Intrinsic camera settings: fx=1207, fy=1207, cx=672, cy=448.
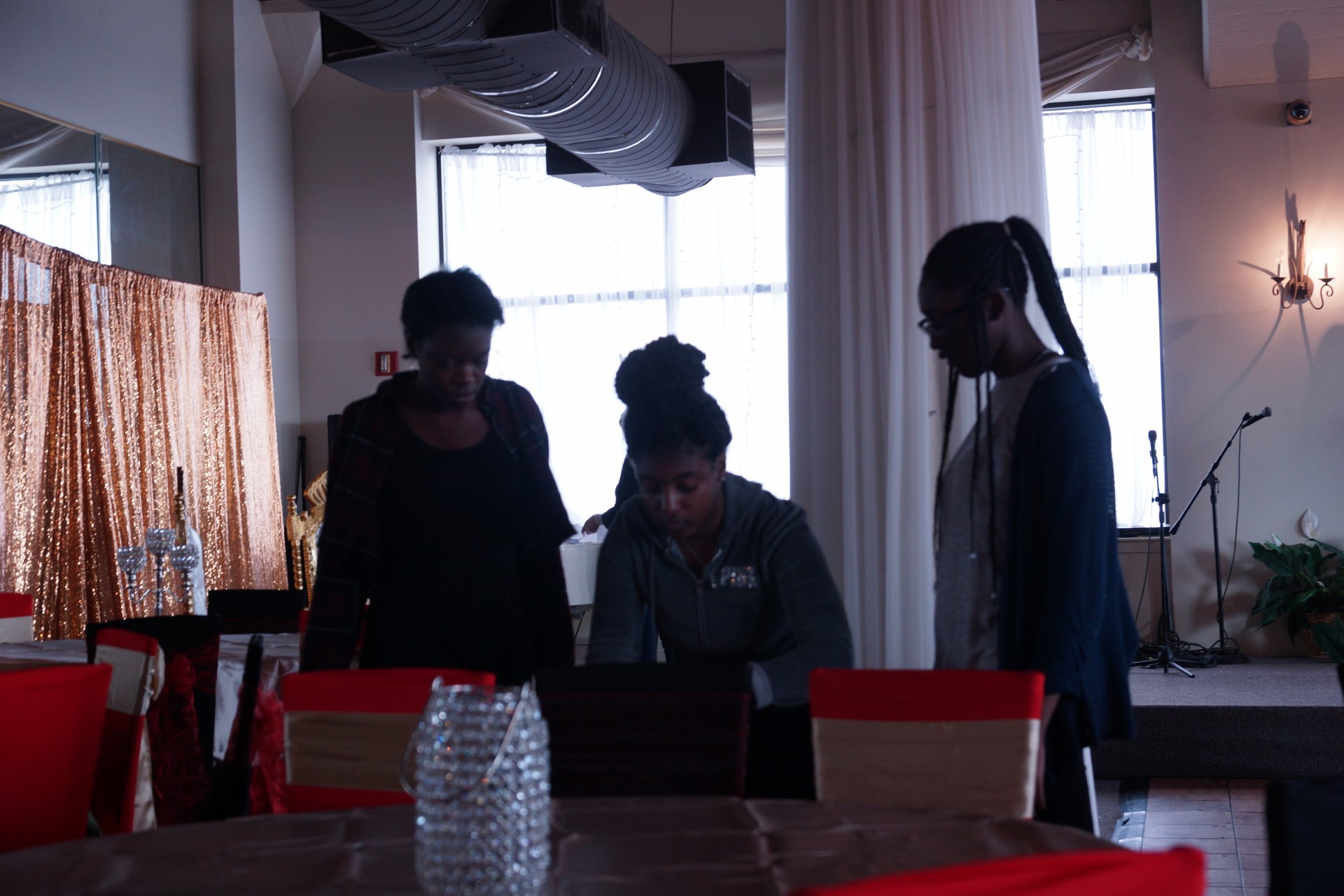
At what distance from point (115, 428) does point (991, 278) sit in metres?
5.17

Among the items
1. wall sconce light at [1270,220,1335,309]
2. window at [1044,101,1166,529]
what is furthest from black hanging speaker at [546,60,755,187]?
wall sconce light at [1270,220,1335,309]

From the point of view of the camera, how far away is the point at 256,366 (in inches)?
280

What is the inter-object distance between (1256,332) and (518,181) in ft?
14.6

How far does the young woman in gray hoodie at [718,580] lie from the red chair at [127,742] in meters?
1.00

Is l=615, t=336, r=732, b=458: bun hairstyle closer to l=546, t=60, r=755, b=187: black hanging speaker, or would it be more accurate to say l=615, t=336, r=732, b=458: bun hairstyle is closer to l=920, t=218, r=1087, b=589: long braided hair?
l=920, t=218, r=1087, b=589: long braided hair

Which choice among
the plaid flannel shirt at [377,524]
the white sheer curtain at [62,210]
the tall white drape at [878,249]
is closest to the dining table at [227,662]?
the plaid flannel shirt at [377,524]

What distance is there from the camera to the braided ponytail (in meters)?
1.95

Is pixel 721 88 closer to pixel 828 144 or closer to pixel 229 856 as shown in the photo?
pixel 828 144

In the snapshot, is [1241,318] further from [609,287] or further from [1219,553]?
[609,287]

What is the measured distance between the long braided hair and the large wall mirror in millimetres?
5075

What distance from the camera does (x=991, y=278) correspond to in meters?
1.88

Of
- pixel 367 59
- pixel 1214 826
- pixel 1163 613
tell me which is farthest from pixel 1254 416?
pixel 367 59

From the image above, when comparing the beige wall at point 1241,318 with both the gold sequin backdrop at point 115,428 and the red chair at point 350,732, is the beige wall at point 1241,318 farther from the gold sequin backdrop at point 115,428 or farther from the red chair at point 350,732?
the red chair at point 350,732

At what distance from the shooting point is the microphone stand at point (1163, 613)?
233 inches
